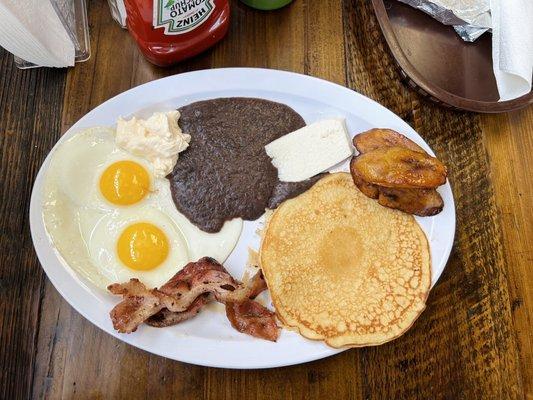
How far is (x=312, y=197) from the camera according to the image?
1.75 m

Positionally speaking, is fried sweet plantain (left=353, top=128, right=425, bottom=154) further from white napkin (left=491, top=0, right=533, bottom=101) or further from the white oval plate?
white napkin (left=491, top=0, right=533, bottom=101)

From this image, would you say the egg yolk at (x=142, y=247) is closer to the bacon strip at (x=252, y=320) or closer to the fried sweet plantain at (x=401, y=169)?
the bacon strip at (x=252, y=320)

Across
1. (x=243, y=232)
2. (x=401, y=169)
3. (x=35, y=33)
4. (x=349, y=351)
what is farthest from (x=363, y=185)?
(x=35, y=33)

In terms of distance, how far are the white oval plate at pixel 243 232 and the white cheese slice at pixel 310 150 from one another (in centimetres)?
7

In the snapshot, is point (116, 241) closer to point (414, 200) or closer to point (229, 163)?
point (229, 163)

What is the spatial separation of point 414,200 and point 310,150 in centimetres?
42

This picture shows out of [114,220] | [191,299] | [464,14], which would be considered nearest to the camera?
[191,299]

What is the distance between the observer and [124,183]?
1.70m

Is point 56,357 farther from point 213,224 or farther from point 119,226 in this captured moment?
point 213,224

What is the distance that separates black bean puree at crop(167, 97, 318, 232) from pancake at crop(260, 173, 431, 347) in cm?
10

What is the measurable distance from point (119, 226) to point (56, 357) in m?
0.53

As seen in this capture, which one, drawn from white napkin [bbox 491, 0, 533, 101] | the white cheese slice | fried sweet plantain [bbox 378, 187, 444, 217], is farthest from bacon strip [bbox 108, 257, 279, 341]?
white napkin [bbox 491, 0, 533, 101]

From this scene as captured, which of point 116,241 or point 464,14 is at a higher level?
point 464,14

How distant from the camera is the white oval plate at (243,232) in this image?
1.60m
